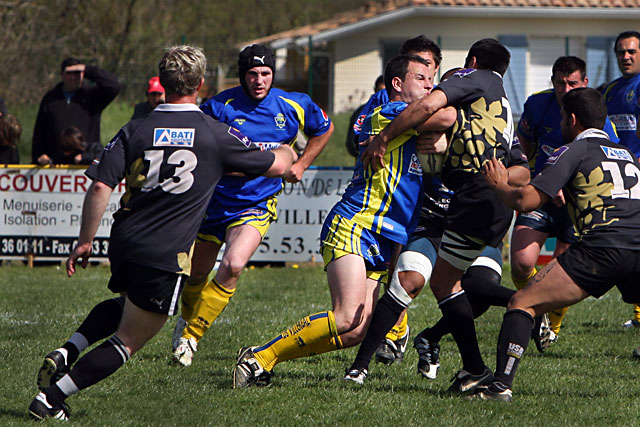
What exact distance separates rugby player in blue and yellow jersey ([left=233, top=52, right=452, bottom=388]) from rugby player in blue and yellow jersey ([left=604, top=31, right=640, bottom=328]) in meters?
3.16

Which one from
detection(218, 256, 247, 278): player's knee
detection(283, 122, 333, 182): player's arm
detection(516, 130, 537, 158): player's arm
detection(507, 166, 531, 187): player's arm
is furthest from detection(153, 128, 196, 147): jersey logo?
detection(516, 130, 537, 158): player's arm

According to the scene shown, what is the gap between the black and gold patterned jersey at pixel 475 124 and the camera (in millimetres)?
4996

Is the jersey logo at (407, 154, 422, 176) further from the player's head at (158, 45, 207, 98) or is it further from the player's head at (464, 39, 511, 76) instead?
the player's head at (158, 45, 207, 98)

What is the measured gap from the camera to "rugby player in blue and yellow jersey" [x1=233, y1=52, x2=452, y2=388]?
4.97 meters

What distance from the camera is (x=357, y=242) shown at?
4996mm

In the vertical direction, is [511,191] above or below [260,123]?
below

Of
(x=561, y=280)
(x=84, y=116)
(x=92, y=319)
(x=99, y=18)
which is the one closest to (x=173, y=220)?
(x=92, y=319)

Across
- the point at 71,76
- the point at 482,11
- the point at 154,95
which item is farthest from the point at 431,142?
the point at 482,11

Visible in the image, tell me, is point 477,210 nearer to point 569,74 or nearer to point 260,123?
point 260,123

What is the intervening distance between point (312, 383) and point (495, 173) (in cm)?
176

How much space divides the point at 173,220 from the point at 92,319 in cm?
77

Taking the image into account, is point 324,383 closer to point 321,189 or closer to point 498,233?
point 498,233

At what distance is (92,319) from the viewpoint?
4719 mm

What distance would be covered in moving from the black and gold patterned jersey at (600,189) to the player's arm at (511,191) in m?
0.10
